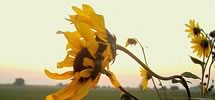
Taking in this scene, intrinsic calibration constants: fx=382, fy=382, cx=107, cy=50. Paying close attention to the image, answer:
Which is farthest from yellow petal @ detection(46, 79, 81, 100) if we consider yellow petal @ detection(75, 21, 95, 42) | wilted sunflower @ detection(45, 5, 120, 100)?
yellow petal @ detection(75, 21, 95, 42)

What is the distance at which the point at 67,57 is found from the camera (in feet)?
3.01

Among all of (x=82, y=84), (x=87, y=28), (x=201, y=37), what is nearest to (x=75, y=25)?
(x=87, y=28)

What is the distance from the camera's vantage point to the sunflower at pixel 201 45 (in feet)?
9.83

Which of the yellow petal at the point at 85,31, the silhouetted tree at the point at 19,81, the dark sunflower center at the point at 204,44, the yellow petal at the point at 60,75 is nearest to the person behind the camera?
the yellow petal at the point at 85,31

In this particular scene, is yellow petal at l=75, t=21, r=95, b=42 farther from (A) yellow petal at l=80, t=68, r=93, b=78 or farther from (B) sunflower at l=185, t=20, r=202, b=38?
(B) sunflower at l=185, t=20, r=202, b=38

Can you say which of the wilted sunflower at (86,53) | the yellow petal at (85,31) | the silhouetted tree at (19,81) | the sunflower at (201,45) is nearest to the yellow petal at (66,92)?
the wilted sunflower at (86,53)

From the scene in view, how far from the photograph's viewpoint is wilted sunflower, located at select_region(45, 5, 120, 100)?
78 cm

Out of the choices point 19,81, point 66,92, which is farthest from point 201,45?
point 19,81

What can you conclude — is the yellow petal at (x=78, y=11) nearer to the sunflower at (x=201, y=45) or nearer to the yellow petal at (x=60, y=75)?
the yellow petal at (x=60, y=75)

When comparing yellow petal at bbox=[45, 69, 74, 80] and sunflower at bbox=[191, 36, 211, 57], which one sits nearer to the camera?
yellow petal at bbox=[45, 69, 74, 80]

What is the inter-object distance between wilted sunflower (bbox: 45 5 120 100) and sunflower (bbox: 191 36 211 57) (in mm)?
2243

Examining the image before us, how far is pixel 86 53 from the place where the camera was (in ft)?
2.84

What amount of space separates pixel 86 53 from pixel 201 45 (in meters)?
2.35

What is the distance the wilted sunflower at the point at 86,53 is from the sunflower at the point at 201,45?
2.24 m
